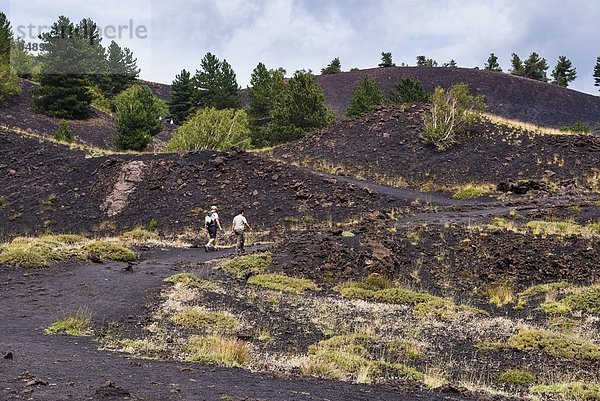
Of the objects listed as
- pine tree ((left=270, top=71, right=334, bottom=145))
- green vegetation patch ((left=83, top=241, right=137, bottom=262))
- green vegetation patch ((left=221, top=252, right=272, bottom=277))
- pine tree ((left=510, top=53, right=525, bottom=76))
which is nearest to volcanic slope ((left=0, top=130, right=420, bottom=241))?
green vegetation patch ((left=83, top=241, right=137, bottom=262))

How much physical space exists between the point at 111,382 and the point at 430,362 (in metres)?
6.44

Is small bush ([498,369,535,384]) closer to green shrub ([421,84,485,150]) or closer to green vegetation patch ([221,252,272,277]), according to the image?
green vegetation patch ([221,252,272,277])

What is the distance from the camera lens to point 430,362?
10.7 meters

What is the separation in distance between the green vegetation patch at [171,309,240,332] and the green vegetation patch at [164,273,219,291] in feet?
10.3

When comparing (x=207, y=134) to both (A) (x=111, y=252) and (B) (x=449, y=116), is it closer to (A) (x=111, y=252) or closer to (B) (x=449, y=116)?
(B) (x=449, y=116)

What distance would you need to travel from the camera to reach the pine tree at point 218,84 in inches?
2363

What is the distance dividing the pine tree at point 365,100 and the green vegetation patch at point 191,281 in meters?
38.8

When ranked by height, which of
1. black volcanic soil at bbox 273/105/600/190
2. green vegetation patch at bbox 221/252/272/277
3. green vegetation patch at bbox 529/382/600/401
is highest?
black volcanic soil at bbox 273/105/600/190

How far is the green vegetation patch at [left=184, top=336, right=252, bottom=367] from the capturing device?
377 inches

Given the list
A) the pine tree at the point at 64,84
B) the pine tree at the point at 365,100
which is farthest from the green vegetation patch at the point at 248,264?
the pine tree at the point at 64,84

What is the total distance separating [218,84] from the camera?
6131 cm

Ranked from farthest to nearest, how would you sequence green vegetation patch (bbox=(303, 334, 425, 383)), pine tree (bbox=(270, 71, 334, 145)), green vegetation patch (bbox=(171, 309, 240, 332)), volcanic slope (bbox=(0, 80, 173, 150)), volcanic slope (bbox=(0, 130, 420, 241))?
1. pine tree (bbox=(270, 71, 334, 145))
2. volcanic slope (bbox=(0, 80, 173, 150))
3. volcanic slope (bbox=(0, 130, 420, 241))
4. green vegetation patch (bbox=(171, 309, 240, 332))
5. green vegetation patch (bbox=(303, 334, 425, 383))

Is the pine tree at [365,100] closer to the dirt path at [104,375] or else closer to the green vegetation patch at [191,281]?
the green vegetation patch at [191,281]

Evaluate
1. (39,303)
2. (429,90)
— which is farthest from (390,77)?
(39,303)
